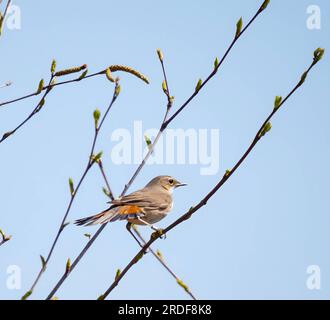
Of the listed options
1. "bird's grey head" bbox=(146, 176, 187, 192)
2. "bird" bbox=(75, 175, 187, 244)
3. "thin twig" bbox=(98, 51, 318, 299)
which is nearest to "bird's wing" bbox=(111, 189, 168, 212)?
"bird" bbox=(75, 175, 187, 244)

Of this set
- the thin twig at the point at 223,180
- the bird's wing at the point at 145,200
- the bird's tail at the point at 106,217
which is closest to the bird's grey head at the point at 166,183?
the bird's wing at the point at 145,200

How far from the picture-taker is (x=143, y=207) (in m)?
6.67

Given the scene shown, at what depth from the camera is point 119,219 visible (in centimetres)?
534

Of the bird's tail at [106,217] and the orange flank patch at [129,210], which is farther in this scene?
the orange flank patch at [129,210]

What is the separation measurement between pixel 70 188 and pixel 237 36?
1.51 m

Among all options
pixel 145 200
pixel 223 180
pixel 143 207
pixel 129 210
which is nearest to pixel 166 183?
pixel 145 200

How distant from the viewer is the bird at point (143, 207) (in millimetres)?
5125

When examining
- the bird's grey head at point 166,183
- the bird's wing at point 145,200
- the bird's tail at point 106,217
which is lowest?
the bird's tail at point 106,217

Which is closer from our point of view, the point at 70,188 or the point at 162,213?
the point at 70,188

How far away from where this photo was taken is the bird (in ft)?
16.8

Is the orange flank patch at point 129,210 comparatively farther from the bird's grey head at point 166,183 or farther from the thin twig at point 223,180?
the bird's grey head at point 166,183
